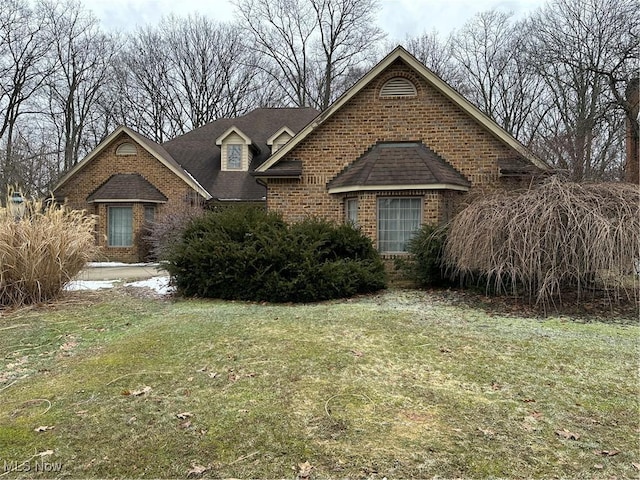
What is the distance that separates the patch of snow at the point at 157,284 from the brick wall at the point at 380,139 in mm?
3758

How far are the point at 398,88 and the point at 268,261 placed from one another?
7.04m

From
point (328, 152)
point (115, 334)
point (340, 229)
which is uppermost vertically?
point (328, 152)

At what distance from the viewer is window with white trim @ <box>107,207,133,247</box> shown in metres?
19.2

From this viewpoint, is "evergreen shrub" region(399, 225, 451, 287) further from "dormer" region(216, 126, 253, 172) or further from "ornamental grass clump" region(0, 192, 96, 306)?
"dormer" region(216, 126, 253, 172)

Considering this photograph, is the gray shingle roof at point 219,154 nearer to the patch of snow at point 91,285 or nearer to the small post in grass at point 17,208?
the patch of snow at point 91,285

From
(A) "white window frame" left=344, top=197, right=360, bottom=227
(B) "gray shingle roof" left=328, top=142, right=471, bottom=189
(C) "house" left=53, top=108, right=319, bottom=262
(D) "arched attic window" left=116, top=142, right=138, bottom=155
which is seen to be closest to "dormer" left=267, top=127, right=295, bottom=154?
(C) "house" left=53, top=108, right=319, bottom=262

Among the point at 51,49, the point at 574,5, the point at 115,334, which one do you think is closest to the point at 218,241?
the point at 115,334

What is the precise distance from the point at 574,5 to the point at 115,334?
88.4 ft

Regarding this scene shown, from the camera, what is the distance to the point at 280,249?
8.63 metres

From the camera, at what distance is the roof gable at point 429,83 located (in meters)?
12.0

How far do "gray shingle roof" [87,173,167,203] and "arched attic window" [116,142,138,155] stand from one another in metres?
1.00

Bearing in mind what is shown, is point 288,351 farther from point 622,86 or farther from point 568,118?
point 568,118

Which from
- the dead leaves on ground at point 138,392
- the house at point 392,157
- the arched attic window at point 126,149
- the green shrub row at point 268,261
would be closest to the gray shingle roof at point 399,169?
the house at point 392,157

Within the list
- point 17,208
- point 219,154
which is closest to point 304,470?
point 17,208
